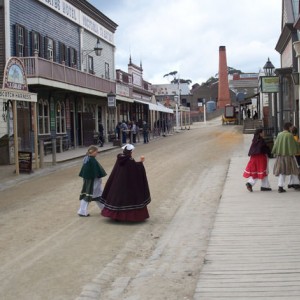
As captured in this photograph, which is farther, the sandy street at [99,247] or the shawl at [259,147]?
the shawl at [259,147]

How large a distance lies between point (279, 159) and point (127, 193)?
408 centimetres

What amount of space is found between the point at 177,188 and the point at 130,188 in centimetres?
463

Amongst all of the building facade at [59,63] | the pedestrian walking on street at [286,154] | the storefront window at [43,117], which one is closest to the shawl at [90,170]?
the pedestrian walking on street at [286,154]

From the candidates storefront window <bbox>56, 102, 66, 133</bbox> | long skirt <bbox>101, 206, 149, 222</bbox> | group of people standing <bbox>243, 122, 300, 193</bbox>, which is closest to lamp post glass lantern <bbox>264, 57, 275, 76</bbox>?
storefront window <bbox>56, 102, 66, 133</bbox>

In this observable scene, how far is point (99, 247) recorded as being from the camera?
7535mm

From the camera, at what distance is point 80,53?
33.0m

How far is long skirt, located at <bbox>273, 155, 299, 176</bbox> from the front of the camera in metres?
11.5

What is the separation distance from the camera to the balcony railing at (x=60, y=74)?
74.9ft

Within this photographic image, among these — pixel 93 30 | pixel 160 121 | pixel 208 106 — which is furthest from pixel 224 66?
pixel 93 30

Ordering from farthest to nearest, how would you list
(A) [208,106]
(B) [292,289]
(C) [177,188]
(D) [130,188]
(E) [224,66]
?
(A) [208,106] → (E) [224,66] → (C) [177,188] → (D) [130,188] → (B) [292,289]

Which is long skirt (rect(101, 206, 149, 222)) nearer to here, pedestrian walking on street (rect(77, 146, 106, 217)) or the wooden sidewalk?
pedestrian walking on street (rect(77, 146, 106, 217))

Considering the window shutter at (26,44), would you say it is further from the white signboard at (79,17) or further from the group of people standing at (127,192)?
the group of people standing at (127,192)

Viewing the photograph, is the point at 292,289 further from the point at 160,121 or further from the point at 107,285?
the point at 160,121

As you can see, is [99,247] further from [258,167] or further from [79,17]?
[79,17]
